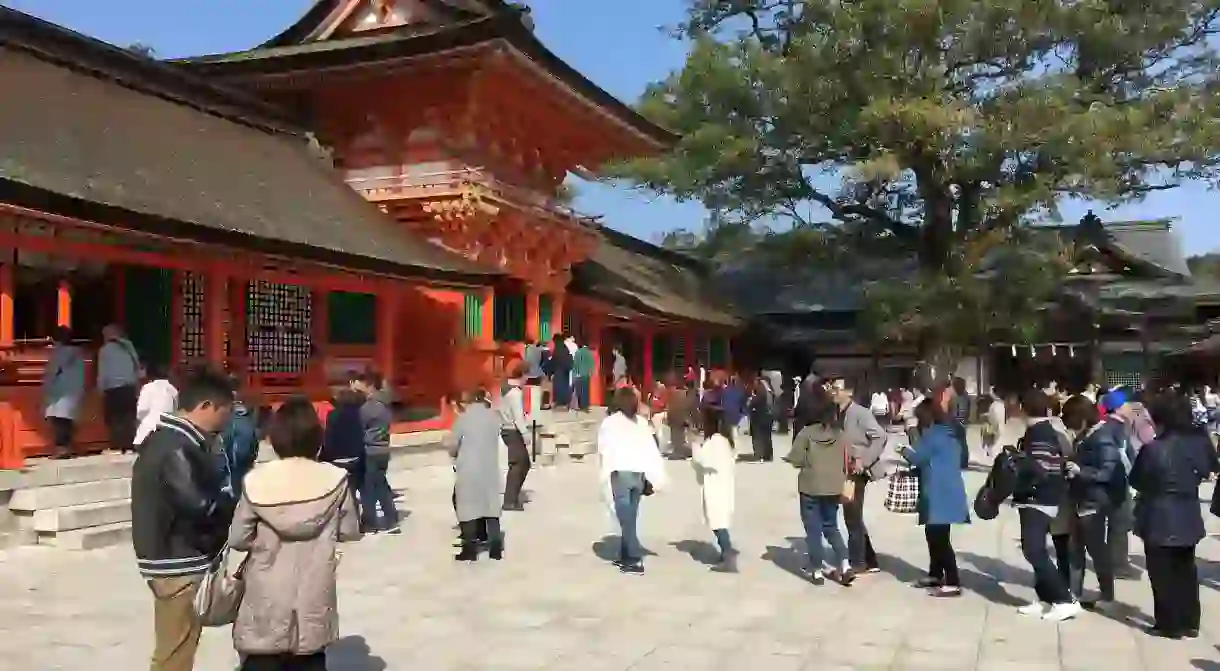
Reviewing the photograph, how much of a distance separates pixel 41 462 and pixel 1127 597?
9652 mm

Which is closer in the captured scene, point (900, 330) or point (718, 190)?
point (900, 330)

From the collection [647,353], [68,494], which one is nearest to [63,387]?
[68,494]

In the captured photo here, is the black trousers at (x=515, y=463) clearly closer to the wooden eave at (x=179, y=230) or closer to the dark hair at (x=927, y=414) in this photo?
the wooden eave at (x=179, y=230)

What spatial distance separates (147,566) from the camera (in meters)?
4.09

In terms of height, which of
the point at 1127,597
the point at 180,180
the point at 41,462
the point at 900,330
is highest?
the point at 180,180

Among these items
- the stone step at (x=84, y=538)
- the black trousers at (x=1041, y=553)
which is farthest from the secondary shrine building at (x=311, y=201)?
the black trousers at (x=1041, y=553)

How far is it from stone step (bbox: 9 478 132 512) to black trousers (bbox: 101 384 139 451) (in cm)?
93

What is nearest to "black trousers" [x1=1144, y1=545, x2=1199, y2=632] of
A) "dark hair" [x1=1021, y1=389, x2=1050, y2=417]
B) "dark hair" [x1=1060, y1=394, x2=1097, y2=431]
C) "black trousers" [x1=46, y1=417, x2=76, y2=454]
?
"dark hair" [x1=1060, y1=394, x2=1097, y2=431]

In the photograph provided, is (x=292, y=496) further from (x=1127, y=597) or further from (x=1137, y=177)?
(x=1137, y=177)

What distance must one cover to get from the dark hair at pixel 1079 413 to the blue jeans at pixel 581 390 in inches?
521

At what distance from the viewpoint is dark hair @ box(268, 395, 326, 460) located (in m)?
4.01

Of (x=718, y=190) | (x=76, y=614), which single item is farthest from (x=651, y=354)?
(x=76, y=614)

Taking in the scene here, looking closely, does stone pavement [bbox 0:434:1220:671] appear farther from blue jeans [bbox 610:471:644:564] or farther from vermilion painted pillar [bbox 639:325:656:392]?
vermilion painted pillar [bbox 639:325:656:392]

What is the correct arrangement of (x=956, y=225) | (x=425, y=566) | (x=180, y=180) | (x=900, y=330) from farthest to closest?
(x=956, y=225) → (x=900, y=330) → (x=180, y=180) → (x=425, y=566)
